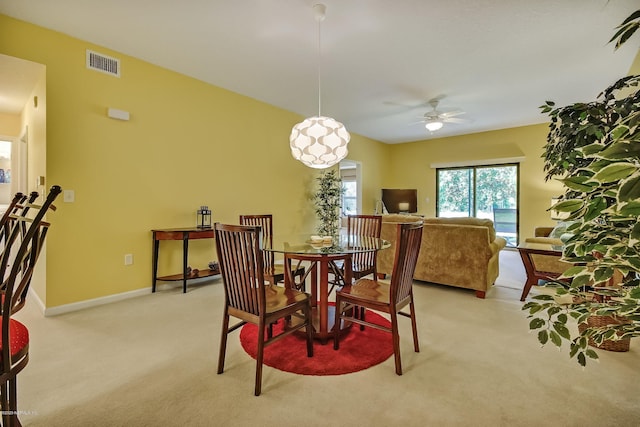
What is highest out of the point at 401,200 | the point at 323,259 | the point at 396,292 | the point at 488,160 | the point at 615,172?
the point at 488,160

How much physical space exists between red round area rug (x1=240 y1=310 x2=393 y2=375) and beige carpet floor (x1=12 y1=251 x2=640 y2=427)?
0.07 m

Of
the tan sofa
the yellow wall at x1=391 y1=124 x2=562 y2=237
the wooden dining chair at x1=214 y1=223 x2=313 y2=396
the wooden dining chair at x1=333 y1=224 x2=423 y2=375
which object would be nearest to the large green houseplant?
the wooden dining chair at x1=333 y1=224 x2=423 y2=375

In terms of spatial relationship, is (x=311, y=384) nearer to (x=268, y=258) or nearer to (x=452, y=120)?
(x=268, y=258)

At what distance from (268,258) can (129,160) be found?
1908 mm

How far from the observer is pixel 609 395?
1708 millimetres

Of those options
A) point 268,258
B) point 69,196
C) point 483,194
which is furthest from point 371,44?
point 483,194

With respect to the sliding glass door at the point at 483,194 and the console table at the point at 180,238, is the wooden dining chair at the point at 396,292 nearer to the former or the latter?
→ the console table at the point at 180,238

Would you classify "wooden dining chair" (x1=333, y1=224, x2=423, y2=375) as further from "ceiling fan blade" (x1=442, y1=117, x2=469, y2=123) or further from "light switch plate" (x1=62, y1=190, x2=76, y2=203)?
"ceiling fan blade" (x1=442, y1=117, x2=469, y2=123)

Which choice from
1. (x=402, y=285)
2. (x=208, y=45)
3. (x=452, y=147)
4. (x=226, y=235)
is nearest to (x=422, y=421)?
(x=402, y=285)

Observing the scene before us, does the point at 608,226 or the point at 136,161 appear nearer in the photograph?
the point at 608,226

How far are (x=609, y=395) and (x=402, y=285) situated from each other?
4.10 feet

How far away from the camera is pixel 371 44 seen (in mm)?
3076

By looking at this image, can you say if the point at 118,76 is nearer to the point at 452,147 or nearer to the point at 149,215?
the point at 149,215

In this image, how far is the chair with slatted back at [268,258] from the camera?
2.79 metres
